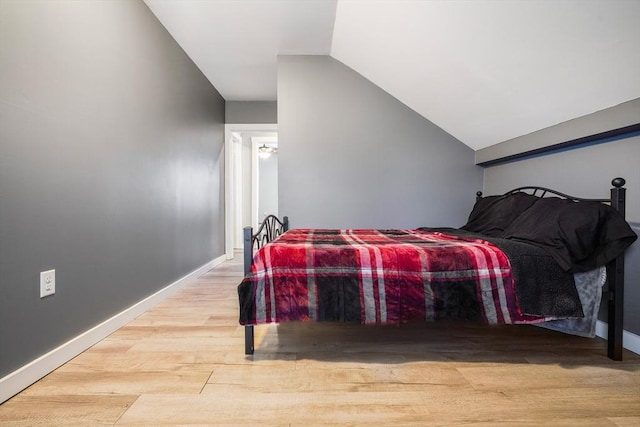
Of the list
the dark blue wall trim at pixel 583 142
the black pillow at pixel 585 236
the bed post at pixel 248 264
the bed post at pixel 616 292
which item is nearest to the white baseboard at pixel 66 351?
the bed post at pixel 248 264

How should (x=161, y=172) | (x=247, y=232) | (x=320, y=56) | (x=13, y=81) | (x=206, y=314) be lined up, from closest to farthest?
(x=13, y=81) → (x=247, y=232) → (x=206, y=314) → (x=161, y=172) → (x=320, y=56)

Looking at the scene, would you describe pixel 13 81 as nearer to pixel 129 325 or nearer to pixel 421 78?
pixel 129 325

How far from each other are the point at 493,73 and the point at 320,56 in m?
1.68

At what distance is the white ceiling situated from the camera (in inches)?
59.6

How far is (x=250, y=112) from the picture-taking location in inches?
165

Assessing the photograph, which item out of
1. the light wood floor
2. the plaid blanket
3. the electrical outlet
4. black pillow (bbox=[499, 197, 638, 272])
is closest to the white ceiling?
black pillow (bbox=[499, 197, 638, 272])

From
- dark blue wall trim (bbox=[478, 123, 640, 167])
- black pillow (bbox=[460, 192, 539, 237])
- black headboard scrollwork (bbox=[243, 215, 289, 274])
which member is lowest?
black headboard scrollwork (bbox=[243, 215, 289, 274])

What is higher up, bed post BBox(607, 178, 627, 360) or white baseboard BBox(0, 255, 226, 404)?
bed post BBox(607, 178, 627, 360)

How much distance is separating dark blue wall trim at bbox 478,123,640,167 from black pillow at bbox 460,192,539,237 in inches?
14.8

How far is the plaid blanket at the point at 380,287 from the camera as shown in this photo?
4.72 feet

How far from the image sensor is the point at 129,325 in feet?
6.49

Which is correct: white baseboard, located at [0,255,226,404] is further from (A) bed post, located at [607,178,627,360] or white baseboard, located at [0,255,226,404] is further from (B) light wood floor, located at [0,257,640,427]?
(A) bed post, located at [607,178,627,360]

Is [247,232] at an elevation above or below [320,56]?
below

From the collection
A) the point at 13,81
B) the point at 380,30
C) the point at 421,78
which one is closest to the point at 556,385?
the point at 421,78
